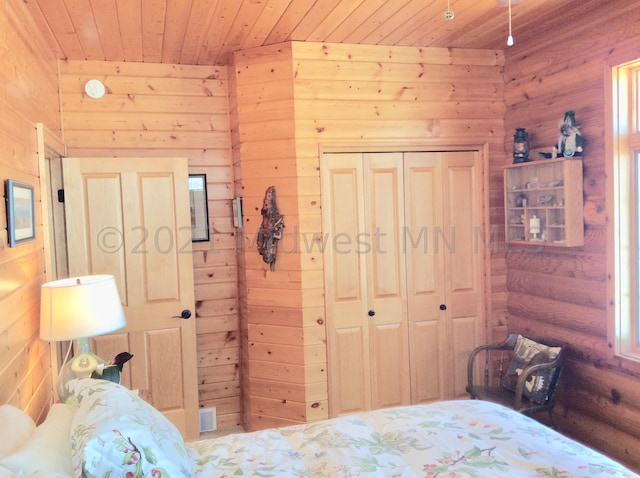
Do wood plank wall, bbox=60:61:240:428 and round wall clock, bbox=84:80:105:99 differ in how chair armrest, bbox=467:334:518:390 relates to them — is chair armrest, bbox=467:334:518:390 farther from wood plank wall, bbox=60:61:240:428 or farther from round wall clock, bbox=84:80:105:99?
round wall clock, bbox=84:80:105:99

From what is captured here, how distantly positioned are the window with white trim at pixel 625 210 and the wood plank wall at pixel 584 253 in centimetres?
7

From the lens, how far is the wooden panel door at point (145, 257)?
3.42m

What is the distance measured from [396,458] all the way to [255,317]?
189 cm

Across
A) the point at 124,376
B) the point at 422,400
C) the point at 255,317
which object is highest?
the point at 255,317

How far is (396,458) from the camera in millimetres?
1762

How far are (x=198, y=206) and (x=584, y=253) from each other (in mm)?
2508

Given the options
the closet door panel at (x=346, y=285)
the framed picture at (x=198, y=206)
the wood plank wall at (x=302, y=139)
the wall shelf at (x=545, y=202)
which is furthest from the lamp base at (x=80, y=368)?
the wall shelf at (x=545, y=202)

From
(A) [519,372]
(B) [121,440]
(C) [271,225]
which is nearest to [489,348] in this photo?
(A) [519,372]

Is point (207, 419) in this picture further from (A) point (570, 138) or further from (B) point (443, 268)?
(A) point (570, 138)

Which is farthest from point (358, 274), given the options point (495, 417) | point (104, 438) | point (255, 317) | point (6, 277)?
point (104, 438)

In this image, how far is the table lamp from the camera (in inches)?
90.5

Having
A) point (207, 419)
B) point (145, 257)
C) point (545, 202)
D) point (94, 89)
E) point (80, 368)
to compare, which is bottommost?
point (207, 419)

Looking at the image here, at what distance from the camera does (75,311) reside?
233 centimetres

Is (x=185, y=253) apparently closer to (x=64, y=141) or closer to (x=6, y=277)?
(x=64, y=141)
